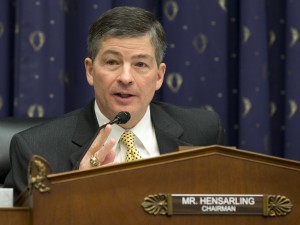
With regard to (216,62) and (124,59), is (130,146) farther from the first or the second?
(216,62)

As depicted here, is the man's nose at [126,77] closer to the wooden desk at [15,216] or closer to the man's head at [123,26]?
the man's head at [123,26]

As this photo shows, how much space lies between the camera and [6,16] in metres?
2.97

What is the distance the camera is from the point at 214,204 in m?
1.30

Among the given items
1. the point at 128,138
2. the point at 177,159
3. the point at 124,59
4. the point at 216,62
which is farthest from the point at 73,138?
the point at 216,62

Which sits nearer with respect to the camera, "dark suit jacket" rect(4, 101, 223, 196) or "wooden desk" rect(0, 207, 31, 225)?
"wooden desk" rect(0, 207, 31, 225)

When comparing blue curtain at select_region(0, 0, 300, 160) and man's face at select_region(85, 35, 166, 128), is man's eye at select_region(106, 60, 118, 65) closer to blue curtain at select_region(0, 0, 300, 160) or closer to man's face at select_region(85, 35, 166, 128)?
man's face at select_region(85, 35, 166, 128)

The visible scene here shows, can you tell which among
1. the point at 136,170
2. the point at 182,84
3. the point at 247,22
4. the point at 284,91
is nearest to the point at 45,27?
the point at 182,84

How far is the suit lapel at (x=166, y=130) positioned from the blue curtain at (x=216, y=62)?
657 mm

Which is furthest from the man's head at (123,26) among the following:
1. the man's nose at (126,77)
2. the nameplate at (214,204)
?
A: the nameplate at (214,204)

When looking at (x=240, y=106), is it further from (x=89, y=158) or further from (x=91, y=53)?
(x=89, y=158)

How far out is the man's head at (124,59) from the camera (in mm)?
2133

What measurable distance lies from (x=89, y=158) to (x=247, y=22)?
1595 millimetres

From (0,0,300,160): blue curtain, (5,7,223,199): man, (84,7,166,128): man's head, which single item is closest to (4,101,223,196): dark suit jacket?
(5,7,223,199): man

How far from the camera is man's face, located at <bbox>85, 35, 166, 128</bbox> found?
2129 millimetres
